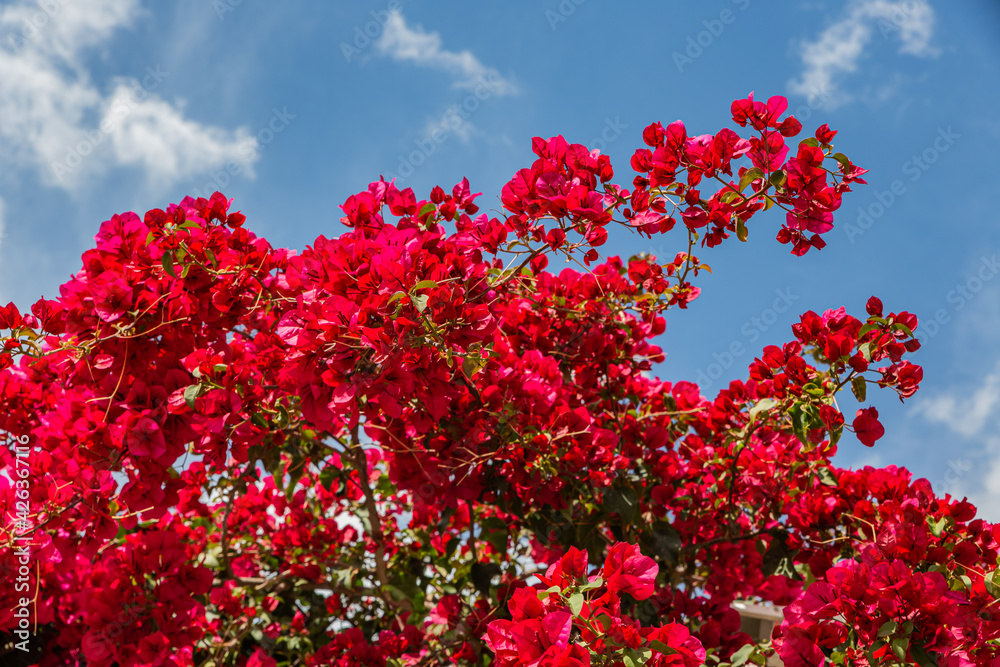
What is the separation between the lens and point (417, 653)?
2.46m

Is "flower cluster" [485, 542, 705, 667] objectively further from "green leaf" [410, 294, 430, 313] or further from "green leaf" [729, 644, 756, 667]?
"green leaf" [729, 644, 756, 667]

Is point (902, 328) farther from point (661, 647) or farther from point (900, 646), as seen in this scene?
point (661, 647)

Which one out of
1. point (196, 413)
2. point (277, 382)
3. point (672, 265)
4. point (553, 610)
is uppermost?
point (672, 265)

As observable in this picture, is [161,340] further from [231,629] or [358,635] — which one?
[231,629]

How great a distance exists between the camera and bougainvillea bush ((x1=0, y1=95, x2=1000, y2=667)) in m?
1.59

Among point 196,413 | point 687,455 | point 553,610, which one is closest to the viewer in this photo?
point 553,610

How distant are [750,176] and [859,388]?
2.25ft

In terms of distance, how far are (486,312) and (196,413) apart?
2.87 ft

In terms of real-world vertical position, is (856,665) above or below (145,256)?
below

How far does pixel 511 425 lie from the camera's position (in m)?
1.94

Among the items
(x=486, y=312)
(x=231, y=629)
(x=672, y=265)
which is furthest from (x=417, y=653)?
(x=672, y=265)

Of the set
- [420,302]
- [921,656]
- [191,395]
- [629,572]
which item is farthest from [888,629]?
[191,395]

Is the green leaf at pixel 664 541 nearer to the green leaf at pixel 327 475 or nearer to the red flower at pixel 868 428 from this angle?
the red flower at pixel 868 428

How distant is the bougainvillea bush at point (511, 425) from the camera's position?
159 centimetres
